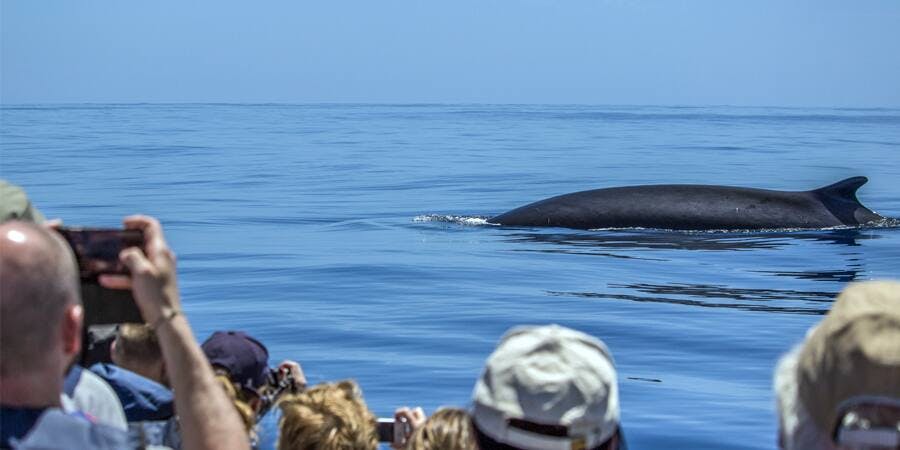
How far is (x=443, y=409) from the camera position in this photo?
12.5 ft

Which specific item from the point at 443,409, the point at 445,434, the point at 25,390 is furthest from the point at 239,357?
the point at 25,390

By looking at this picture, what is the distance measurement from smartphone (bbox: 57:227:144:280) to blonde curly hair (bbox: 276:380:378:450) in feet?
3.16

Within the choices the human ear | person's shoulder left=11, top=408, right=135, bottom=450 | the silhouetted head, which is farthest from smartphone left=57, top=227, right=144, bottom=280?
the silhouetted head

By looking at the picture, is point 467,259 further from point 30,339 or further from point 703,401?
point 30,339

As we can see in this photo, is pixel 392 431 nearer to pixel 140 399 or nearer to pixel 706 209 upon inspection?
pixel 140 399

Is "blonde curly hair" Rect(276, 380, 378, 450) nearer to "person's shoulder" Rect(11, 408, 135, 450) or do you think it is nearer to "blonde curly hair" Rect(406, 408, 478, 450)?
"blonde curly hair" Rect(406, 408, 478, 450)

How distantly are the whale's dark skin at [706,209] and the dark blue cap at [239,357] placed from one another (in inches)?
404

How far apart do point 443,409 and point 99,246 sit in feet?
3.69

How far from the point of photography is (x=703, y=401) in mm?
7094

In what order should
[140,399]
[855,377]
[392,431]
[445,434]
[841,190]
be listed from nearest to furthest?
[855,377], [445,434], [140,399], [392,431], [841,190]

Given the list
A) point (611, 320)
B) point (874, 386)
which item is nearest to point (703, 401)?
point (611, 320)

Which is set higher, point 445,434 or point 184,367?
point 184,367

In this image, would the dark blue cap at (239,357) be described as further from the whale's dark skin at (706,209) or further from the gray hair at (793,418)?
the whale's dark skin at (706,209)

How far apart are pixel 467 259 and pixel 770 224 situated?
3.50 m
